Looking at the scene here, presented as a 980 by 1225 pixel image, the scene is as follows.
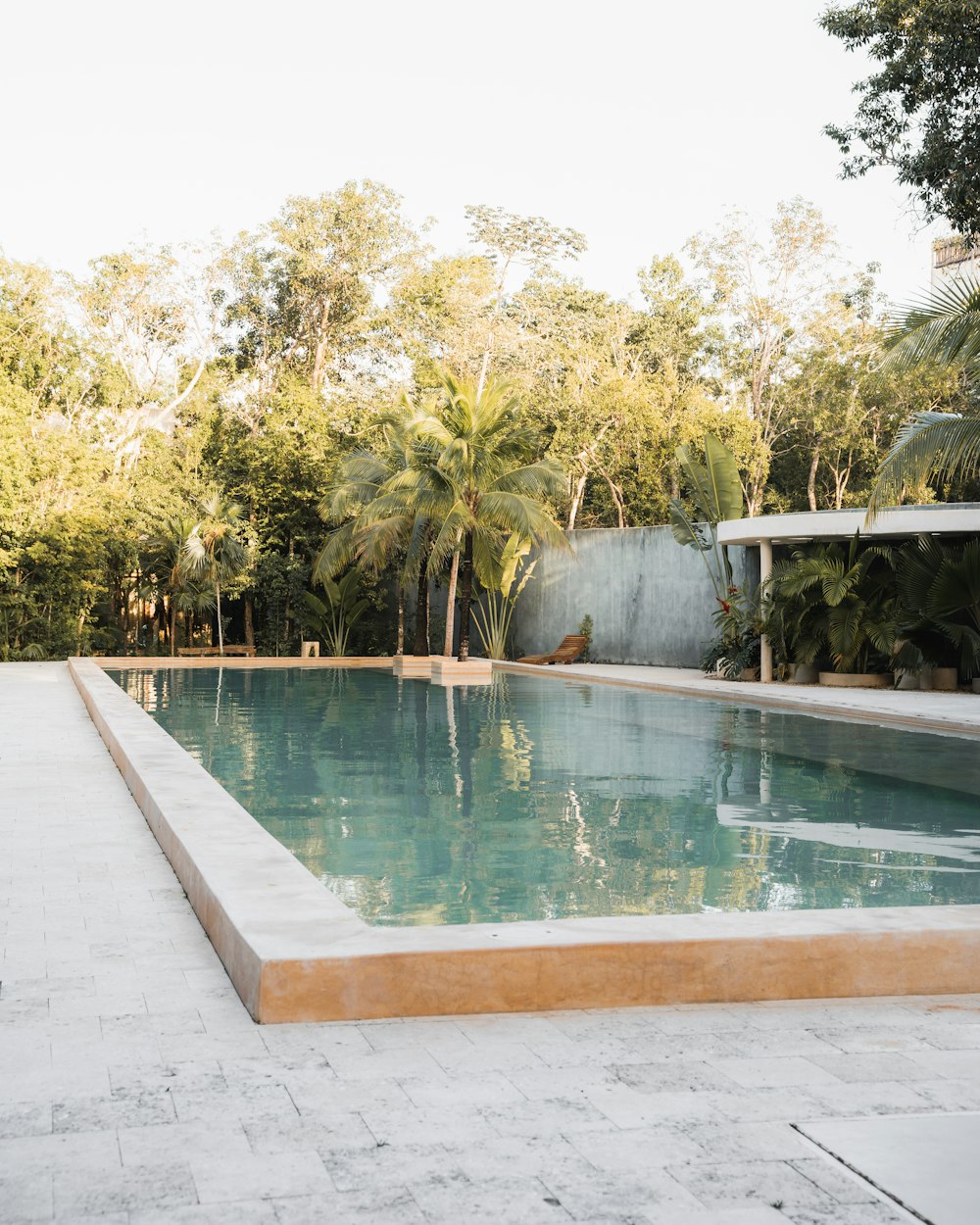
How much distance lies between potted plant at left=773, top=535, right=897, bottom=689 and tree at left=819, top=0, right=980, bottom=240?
14.8 ft

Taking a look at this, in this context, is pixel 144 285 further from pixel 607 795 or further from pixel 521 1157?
pixel 521 1157

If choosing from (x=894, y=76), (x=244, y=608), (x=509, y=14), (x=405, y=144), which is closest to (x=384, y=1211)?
(x=894, y=76)

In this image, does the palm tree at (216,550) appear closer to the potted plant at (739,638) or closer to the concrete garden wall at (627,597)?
the concrete garden wall at (627,597)

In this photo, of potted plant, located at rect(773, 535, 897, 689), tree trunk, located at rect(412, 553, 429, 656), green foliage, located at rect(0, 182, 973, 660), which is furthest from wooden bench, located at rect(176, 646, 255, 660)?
potted plant, located at rect(773, 535, 897, 689)

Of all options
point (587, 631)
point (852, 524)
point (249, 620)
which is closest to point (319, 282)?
point (249, 620)

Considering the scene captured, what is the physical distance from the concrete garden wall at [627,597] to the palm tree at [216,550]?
17.9 ft

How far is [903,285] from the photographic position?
31.0 m

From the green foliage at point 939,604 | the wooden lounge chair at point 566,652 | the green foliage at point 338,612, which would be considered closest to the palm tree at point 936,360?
the green foliage at point 939,604

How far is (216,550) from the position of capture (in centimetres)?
2375

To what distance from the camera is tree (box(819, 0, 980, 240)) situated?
12.7 meters

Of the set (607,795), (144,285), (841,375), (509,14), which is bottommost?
(607,795)

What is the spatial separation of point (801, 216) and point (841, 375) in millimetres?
3804

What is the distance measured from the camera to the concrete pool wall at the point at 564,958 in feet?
11.5

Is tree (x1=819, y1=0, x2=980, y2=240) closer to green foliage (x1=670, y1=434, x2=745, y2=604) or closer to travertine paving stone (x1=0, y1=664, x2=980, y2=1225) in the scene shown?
green foliage (x1=670, y1=434, x2=745, y2=604)
